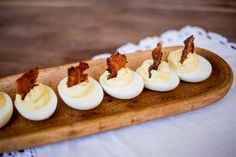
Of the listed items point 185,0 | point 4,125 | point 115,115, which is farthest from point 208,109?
point 185,0

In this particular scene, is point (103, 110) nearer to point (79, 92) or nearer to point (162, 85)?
point (79, 92)

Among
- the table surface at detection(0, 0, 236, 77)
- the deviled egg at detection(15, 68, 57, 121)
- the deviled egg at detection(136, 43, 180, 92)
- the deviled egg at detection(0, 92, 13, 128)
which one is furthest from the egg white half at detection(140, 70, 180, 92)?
the table surface at detection(0, 0, 236, 77)

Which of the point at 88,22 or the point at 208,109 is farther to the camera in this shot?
the point at 88,22

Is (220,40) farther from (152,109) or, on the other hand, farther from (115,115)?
(115,115)

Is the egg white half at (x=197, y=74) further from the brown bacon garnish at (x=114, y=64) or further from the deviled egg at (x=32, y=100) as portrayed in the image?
the deviled egg at (x=32, y=100)

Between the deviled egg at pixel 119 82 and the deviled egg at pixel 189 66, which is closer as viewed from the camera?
the deviled egg at pixel 119 82

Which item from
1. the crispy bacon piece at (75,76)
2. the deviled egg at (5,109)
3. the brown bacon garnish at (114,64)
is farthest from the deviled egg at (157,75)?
the deviled egg at (5,109)

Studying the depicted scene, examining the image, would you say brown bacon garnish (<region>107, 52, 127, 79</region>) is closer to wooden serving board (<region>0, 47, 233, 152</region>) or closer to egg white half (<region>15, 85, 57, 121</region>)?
wooden serving board (<region>0, 47, 233, 152</region>)

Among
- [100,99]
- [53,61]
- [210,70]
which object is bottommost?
[53,61]
